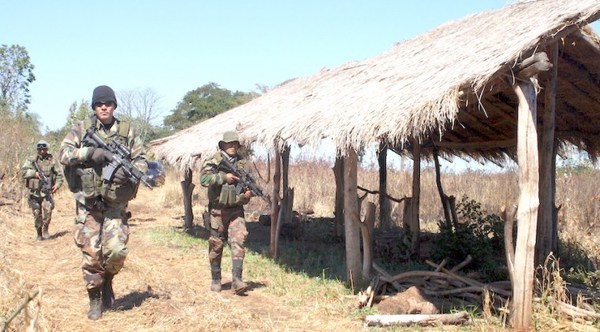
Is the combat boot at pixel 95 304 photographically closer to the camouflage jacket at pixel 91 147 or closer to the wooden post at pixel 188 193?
the camouflage jacket at pixel 91 147

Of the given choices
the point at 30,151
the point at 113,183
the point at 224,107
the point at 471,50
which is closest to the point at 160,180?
the point at 113,183

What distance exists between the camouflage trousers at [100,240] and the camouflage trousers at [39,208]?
6134 millimetres

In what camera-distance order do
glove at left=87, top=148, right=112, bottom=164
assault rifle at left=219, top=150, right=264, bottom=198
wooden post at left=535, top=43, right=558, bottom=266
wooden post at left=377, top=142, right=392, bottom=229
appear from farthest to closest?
wooden post at left=377, top=142, right=392, bottom=229
assault rifle at left=219, top=150, right=264, bottom=198
wooden post at left=535, top=43, right=558, bottom=266
glove at left=87, top=148, right=112, bottom=164

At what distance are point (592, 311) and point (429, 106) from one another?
2.34m

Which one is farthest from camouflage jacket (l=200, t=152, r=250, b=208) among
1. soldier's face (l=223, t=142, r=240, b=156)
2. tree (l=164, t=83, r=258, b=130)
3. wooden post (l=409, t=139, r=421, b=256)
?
tree (l=164, t=83, r=258, b=130)

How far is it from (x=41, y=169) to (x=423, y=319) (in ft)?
26.2

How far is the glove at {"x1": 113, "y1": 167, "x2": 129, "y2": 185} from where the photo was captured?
17.2ft

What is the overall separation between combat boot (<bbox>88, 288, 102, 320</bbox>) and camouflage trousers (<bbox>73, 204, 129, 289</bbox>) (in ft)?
0.19

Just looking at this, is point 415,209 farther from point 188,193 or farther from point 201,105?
point 201,105

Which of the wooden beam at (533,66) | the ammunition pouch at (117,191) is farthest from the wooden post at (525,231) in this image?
the ammunition pouch at (117,191)

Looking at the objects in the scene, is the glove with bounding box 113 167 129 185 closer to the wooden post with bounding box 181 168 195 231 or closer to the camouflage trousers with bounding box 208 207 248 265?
the camouflage trousers with bounding box 208 207 248 265

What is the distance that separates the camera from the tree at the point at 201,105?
1453 inches

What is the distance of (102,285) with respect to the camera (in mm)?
5625

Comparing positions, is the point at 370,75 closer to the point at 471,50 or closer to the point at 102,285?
the point at 471,50
